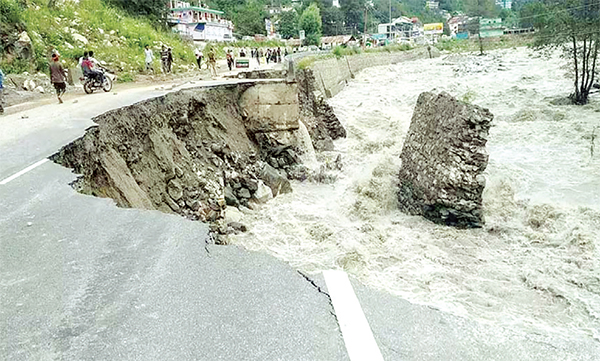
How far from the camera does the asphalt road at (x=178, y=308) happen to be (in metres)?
3.09

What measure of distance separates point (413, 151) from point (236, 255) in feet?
25.2

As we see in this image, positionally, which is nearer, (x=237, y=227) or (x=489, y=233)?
(x=237, y=227)

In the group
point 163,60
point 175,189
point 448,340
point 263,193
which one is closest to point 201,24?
point 163,60

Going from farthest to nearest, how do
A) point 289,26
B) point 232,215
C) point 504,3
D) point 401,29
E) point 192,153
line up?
point 504,3
point 401,29
point 289,26
point 192,153
point 232,215

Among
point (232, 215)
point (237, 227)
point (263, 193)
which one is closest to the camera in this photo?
point (237, 227)

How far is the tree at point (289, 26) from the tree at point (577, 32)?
7283 cm

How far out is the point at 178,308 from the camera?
351 centimetres

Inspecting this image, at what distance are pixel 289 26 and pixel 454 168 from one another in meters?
91.4

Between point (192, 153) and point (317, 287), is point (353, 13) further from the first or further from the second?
point (317, 287)

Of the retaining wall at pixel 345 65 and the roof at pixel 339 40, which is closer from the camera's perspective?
the retaining wall at pixel 345 65

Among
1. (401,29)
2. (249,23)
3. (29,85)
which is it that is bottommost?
(29,85)

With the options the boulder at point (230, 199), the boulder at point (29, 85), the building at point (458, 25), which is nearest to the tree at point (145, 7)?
the boulder at point (29, 85)

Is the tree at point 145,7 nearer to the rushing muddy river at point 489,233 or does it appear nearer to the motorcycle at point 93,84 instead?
the motorcycle at point 93,84

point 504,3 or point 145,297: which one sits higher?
point 504,3
